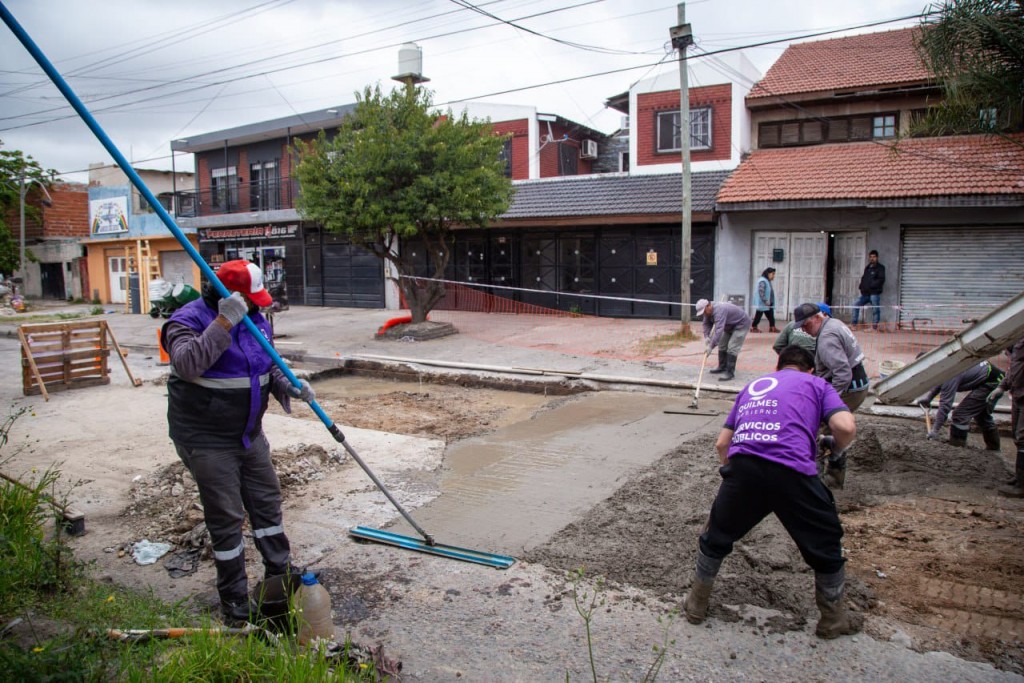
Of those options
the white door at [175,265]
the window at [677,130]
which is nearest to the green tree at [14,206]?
the white door at [175,265]

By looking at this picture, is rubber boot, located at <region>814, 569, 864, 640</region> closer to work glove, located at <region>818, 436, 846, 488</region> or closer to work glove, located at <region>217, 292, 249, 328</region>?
work glove, located at <region>818, 436, 846, 488</region>

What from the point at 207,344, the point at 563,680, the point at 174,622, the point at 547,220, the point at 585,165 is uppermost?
the point at 585,165

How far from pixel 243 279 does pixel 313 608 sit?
1.73m

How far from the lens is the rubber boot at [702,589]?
149 inches

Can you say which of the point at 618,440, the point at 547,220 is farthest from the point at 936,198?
the point at 618,440

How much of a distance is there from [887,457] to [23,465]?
8.11m

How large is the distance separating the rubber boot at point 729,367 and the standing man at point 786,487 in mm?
6965

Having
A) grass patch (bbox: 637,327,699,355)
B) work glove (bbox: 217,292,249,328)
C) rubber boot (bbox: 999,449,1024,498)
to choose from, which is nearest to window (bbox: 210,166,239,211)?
grass patch (bbox: 637,327,699,355)

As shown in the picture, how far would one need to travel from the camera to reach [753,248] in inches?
663

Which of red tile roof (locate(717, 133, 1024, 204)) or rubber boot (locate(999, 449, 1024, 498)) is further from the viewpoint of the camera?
red tile roof (locate(717, 133, 1024, 204))

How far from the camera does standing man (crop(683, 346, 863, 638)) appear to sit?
3.54m

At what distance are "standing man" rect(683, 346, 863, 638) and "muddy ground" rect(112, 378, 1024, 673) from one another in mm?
258

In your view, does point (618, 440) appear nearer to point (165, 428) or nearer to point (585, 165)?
point (165, 428)

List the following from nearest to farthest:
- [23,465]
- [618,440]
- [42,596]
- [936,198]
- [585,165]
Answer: [42,596] < [23,465] < [618,440] < [936,198] < [585,165]
